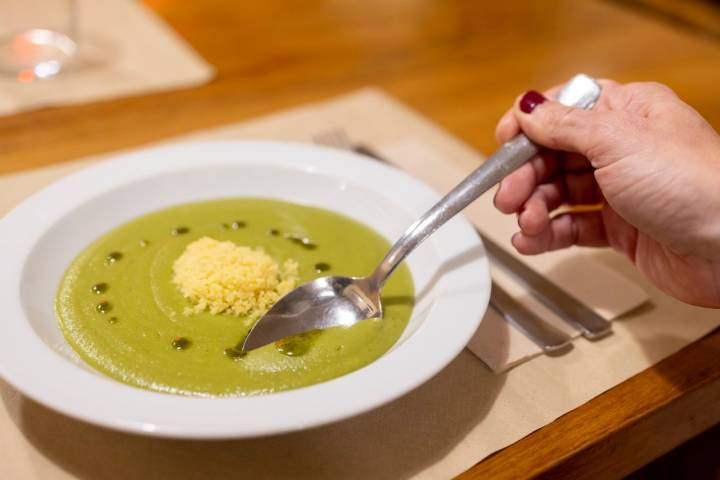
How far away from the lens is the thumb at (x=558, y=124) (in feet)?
3.51

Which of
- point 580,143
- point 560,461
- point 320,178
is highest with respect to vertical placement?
point 580,143

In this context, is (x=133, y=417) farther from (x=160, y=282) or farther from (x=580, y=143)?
(x=580, y=143)

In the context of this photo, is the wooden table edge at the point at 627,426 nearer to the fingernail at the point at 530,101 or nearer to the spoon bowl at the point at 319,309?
the spoon bowl at the point at 319,309

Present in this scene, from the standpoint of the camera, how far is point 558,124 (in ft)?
3.62

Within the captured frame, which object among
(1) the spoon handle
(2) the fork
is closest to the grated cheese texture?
(1) the spoon handle

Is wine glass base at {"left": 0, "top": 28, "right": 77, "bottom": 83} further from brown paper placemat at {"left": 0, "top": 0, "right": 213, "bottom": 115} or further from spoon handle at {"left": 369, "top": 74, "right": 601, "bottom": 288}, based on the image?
spoon handle at {"left": 369, "top": 74, "right": 601, "bottom": 288}

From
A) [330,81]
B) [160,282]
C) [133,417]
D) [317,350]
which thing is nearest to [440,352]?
[317,350]

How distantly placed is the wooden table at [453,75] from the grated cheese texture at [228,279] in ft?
1.40

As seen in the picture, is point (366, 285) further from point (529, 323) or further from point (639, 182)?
point (639, 182)

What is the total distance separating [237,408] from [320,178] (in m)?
0.63

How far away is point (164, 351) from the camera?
100 cm

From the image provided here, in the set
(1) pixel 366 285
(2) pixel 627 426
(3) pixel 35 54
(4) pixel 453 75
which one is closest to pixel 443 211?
(1) pixel 366 285

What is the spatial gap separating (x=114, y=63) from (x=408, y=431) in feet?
4.58

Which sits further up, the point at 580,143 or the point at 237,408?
the point at 580,143
